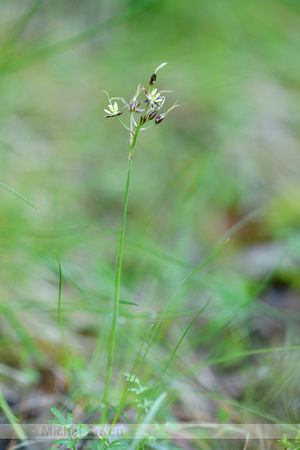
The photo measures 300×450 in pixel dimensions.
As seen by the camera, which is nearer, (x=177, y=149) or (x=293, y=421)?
(x=293, y=421)

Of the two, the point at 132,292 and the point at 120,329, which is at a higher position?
the point at 132,292

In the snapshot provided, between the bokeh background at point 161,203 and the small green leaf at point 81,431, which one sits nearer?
the small green leaf at point 81,431

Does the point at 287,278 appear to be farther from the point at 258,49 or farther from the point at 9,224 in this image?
the point at 258,49

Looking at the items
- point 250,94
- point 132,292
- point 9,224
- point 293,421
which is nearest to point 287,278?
point 132,292

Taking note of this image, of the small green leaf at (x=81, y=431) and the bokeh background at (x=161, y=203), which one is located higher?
the bokeh background at (x=161, y=203)

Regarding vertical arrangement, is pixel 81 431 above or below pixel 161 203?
below

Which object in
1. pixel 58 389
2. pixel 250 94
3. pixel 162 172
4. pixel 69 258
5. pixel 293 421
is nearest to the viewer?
pixel 293 421

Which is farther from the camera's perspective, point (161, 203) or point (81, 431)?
point (161, 203)

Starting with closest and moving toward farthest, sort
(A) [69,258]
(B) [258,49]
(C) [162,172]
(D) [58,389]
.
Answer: (D) [58,389], (A) [69,258], (C) [162,172], (B) [258,49]
